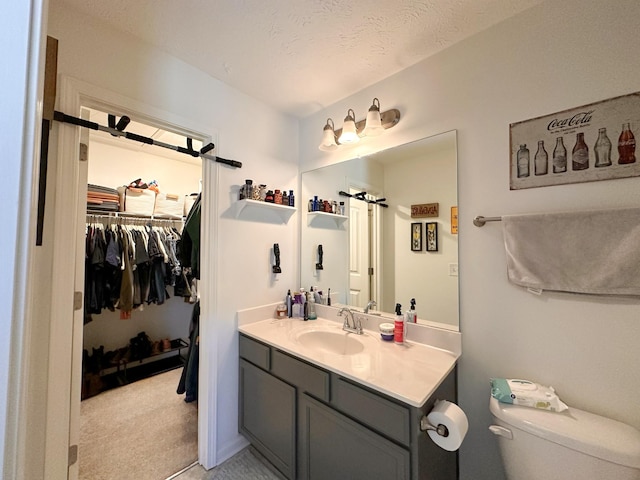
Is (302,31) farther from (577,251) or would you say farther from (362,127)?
(577,251)

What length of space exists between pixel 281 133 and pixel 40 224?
1.58 meters

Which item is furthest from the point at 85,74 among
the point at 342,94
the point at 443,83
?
the point at 443,83

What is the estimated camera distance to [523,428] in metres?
0.97

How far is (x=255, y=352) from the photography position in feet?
5.32

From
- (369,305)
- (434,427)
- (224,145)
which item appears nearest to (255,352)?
(369,305)

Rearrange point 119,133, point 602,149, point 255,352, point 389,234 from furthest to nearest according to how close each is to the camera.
Answer: point 389,234 < point 255,352 < point 119,133 < point 602,149

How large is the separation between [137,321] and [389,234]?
3069mm

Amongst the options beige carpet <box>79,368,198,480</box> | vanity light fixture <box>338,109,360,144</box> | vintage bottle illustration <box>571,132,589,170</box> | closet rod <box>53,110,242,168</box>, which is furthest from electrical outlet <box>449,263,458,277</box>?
beige carpet <box>79,368,198,480</box>

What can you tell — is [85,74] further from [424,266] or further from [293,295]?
[424,266]

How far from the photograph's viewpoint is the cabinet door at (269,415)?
4.55 ft

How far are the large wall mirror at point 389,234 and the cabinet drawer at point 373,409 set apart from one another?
624 millimetres

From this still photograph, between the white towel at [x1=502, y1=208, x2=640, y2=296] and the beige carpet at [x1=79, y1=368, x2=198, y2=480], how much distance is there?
90.2 inches

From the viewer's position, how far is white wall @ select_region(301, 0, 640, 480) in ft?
3.29

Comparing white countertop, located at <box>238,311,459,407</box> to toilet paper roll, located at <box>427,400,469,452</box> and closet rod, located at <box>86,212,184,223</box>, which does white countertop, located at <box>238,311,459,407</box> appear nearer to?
toilet paper roll, located at <box>427,400,469,452</box>
